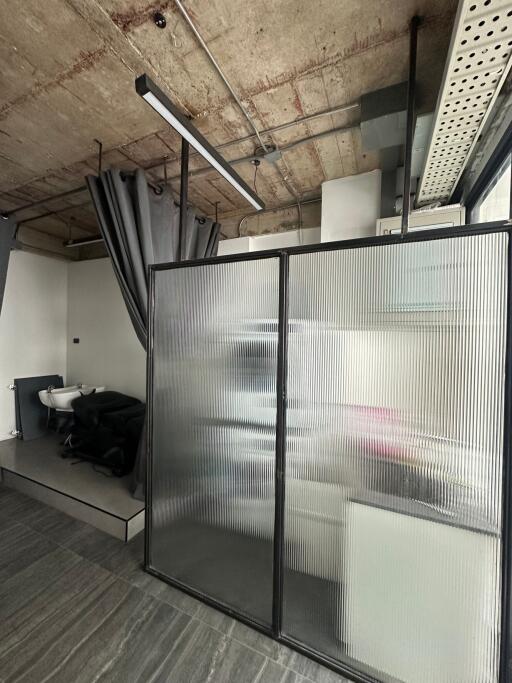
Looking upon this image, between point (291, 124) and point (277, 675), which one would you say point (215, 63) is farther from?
point (277, 675)

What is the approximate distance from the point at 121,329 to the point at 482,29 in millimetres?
4210

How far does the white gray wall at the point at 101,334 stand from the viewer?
156 inches

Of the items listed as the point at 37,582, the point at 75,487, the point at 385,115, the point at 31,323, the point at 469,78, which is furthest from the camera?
the point at 31,323

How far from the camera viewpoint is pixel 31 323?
4.10 m

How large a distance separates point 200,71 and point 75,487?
3363 mm

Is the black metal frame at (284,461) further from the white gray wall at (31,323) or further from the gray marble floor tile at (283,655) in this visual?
the white gray wall at (31,323)

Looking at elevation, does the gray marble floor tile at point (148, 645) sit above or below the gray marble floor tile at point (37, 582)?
below

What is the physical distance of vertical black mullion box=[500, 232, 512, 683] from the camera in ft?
3.52

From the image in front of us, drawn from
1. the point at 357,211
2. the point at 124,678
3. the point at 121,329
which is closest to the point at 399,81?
the point at 357,211

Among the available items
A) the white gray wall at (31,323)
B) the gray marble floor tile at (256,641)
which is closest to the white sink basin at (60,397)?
the white gray wall at (31,323)

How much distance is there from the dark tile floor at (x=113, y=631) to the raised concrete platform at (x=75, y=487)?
9.1 inches

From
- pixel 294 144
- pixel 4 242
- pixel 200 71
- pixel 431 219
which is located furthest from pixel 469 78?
pixel 4 242

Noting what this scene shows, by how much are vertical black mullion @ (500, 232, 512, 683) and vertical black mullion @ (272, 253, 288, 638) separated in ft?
2.89

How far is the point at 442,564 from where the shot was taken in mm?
1184
